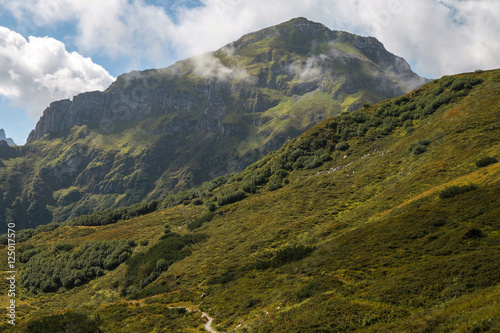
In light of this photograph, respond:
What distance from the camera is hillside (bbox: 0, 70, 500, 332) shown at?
2206 centimetres

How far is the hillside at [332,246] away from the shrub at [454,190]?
20 cm

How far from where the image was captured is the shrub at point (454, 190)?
122ft

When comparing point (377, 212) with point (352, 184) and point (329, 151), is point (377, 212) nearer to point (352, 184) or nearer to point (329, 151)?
point (352, 184)

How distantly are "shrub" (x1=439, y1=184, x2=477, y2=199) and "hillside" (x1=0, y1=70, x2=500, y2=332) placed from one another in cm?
20

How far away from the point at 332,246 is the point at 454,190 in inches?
730

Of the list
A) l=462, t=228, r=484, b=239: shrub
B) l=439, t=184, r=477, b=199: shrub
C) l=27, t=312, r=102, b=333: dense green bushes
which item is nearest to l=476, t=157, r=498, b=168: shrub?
l=439, t=184, r=477, b=199: shrub

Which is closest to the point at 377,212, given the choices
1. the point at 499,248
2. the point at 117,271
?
the point at 499,248

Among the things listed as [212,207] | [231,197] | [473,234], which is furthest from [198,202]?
[473,234]

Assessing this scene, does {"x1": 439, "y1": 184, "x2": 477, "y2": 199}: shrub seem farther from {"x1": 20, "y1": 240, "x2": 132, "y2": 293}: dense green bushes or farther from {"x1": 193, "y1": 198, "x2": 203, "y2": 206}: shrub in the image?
{"x1": 193, "y1": 198, "x2": 203, "y2": 206}: shrub

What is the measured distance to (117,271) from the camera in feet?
239

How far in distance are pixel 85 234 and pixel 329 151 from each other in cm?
10227

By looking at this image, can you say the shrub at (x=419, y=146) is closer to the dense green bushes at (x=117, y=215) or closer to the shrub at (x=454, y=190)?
the shrub at (x=454, y=190)

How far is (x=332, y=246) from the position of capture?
1528 inches

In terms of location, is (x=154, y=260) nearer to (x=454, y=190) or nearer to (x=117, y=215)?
(x=454, y=190)
